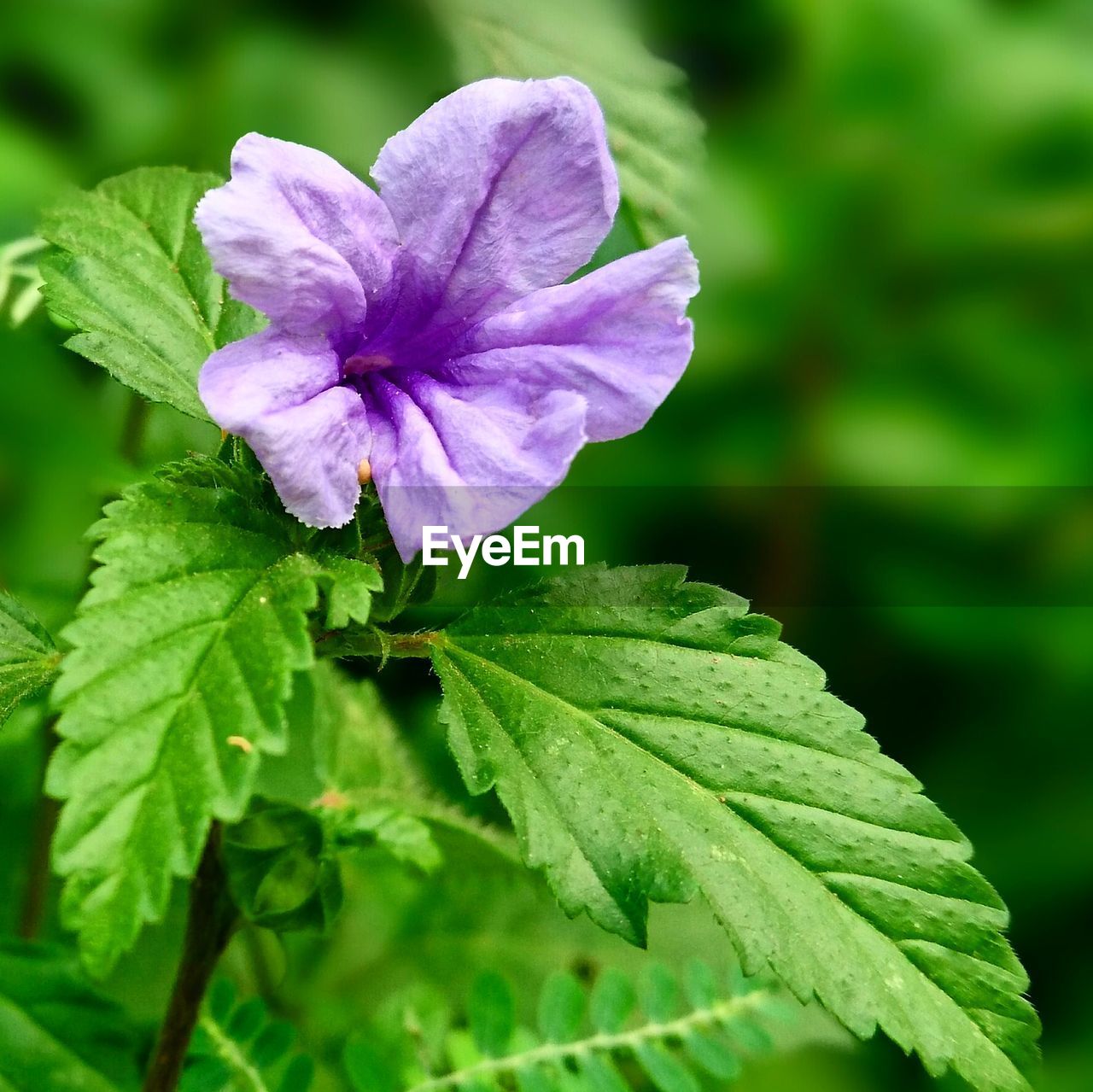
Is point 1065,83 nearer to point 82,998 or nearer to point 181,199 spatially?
point 181,199

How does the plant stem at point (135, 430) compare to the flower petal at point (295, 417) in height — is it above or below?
above

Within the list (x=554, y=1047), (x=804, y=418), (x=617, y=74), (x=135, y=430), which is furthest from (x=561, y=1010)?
(x=804, y=418)

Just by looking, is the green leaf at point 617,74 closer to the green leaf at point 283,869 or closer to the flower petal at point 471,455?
the flower petal at point 471,455

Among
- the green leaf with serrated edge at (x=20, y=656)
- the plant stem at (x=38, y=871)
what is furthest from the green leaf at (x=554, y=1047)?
the green leaf with serrated edge at (x=20, y=656)

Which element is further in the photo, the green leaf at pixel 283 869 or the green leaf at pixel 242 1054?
the green leaf at pixel 242 1054

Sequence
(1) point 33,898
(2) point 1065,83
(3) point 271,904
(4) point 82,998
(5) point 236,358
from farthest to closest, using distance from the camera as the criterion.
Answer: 1. (2) point 1065,83
2. (1) point 33,898
3. (4) point 82,998
4. (3) point 271,904
5. (5) point 236,358

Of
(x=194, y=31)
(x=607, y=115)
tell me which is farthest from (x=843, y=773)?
(x=194, y=31)
